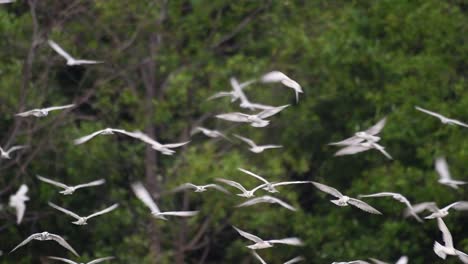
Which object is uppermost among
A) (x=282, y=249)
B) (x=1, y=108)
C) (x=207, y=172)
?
(x=1, y=108)

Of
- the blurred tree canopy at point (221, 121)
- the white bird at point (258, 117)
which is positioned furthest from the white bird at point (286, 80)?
the blurred tree canopy at point (221, 121)

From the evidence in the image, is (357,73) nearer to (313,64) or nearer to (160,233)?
(313,64)

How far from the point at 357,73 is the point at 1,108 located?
5.18m

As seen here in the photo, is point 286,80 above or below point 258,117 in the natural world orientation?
above

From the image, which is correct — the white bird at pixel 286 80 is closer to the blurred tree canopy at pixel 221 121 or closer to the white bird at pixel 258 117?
the white bird at pixel 258 117

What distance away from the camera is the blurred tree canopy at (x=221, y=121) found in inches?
747

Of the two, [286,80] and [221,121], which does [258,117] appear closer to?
[286,80]

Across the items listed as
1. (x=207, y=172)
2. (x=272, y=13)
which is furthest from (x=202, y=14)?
(x=207, y=172)

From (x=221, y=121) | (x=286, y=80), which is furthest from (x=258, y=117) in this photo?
(x=221, y=121)

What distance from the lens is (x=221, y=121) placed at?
20.3 meters

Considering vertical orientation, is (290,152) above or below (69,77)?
below

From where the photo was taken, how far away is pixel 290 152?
68.8ft

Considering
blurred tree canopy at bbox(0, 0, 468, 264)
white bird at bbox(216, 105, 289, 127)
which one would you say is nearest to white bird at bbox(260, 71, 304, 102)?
white bird at bbox(216, 105, 289, 127)

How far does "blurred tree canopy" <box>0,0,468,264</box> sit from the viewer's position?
18969 mm
